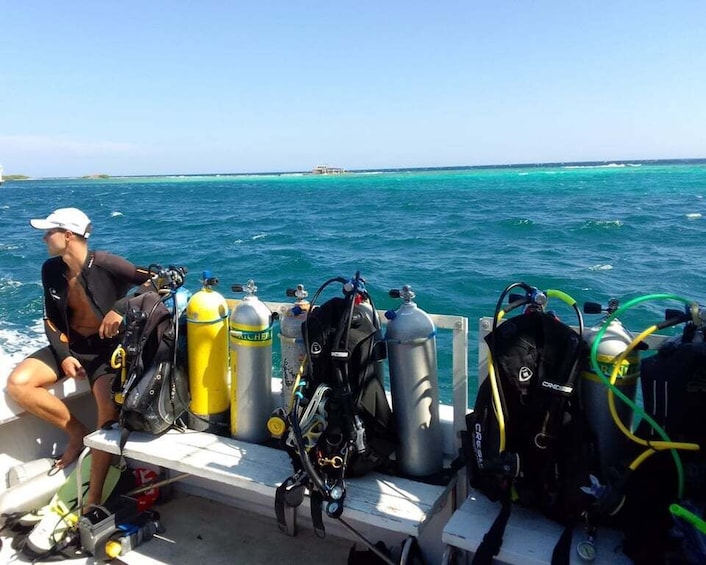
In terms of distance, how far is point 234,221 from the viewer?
1148 inches

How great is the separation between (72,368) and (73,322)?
0.32m

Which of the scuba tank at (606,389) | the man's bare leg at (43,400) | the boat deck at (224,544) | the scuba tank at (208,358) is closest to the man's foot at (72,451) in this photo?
the man's bare leg at (43,400)

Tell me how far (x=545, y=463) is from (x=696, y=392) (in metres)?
0.57

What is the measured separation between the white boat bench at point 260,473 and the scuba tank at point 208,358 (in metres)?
0.11

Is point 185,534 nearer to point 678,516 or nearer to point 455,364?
point 455,364

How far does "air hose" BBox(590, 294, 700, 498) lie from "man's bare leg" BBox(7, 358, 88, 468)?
119 inches

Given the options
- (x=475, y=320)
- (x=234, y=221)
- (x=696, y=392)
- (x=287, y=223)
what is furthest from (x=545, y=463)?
(x=234, y=221)

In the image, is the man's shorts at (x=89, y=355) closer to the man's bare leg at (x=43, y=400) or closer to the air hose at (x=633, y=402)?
the man's bare leg at (x=43, y=400)

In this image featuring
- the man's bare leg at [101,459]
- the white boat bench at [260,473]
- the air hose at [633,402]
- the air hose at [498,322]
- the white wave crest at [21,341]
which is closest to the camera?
the air hose at [633,402]

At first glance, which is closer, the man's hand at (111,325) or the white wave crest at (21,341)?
the man's hand at (111,325)

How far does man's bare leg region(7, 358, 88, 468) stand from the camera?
334cm

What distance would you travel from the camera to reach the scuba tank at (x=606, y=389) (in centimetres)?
215

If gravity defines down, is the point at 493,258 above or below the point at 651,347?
below

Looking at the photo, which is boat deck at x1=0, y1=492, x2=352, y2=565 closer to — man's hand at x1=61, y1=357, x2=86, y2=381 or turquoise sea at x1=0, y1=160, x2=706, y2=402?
man's hand at x1=61, y1=357, x2=86, y2=381
